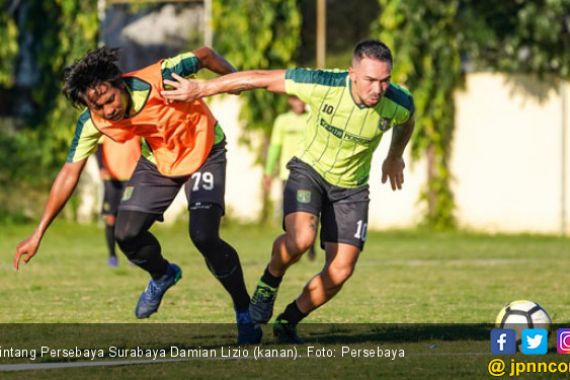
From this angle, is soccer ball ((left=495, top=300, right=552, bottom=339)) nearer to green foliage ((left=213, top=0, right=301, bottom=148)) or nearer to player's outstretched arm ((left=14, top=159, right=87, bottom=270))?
player's outstretched arm ((left=14, top=159, right=87, bottom=270))

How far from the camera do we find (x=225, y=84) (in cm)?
891

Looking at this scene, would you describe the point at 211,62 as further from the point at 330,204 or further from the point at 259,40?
the point at 259,40

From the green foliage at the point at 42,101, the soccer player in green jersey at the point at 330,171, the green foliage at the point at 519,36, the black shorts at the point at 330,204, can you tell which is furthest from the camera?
the green foliage at the point at 42,101

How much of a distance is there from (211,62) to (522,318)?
2853mm

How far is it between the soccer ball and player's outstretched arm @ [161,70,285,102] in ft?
7.10

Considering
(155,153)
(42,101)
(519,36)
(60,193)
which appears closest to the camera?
(60,193)

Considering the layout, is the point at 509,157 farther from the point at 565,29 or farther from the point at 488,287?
the point at 488,287

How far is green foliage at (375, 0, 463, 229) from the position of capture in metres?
25.6

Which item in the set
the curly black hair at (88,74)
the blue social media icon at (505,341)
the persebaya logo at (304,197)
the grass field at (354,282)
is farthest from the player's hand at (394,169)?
the curly black hair at (88,74)

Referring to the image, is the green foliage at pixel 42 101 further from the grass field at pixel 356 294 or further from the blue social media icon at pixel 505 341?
the blue social media icon at pixel 505 341

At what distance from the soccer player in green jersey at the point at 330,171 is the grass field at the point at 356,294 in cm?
42

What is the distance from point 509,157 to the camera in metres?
25.6

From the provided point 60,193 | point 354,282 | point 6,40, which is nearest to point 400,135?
point 60,193

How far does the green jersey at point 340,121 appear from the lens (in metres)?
9.28
